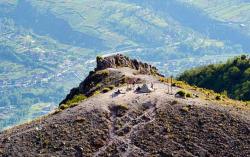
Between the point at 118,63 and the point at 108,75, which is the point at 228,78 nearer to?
the point at 118,63

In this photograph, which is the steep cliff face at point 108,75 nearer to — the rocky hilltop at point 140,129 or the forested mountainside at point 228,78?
the rocky hilltop at point 140,129

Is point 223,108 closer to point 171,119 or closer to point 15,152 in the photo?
point 171,119

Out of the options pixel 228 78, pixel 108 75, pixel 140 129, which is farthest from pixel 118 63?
pixel 228 78

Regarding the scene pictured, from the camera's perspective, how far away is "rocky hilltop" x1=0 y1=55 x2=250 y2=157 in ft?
209

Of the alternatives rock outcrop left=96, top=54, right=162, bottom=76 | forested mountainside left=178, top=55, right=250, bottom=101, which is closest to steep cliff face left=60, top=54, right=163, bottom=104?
rock outcrop left=96, top=54, right=162, bottom=76

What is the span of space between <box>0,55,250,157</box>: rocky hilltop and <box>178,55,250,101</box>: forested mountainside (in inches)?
2861

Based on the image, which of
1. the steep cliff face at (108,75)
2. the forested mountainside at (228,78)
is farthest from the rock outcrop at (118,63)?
the forested mountainside at (228,78)

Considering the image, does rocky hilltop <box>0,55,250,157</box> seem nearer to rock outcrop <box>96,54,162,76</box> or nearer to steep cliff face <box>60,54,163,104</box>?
steep cliff face <box>60,54,163,104</box>

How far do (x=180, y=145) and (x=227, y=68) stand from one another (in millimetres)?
109087

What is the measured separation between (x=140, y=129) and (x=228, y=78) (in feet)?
332

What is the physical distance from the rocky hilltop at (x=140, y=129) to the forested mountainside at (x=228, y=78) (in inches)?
2861

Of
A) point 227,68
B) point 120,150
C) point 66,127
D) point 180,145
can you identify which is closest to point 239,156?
point 180,145

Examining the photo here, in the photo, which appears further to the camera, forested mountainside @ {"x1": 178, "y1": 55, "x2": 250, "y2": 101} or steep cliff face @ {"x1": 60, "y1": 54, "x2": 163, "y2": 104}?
forested mountainside @ {"x1": 178, "y1": 55, "x2": 250, "y2": 101}

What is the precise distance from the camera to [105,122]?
6756 centimetres
